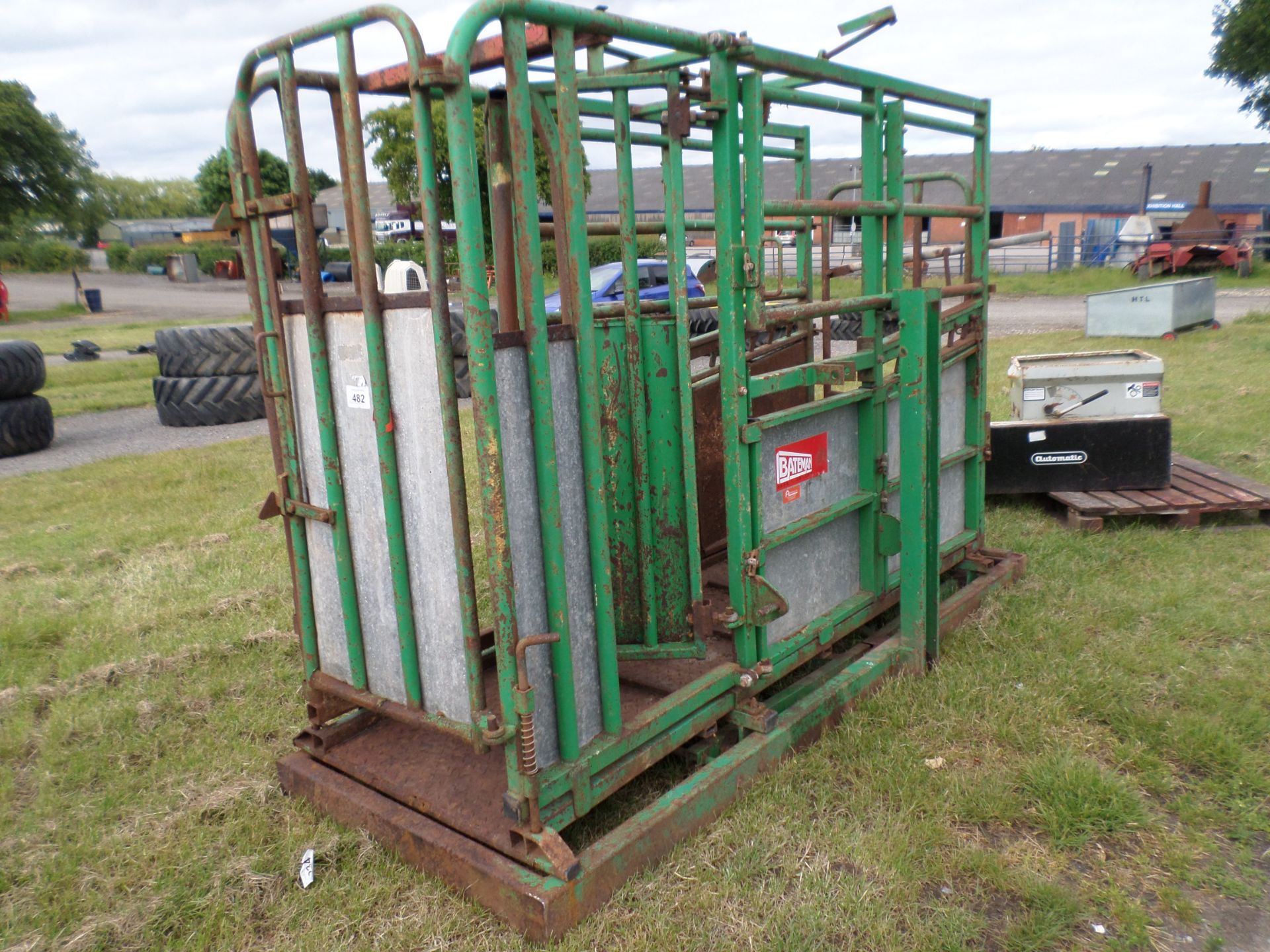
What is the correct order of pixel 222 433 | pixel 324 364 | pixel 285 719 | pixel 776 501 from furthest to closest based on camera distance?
1. pixel 222 433
2. pixel 285 719
3. pixel 776 501
4. pixel 324 364

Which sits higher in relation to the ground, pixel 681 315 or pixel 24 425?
pixel 681 315

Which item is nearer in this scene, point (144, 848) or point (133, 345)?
point (144, 848)

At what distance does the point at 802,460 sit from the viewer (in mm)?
3441

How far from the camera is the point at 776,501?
3334 mm

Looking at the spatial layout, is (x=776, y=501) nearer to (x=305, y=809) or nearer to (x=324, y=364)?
(x=324, y=364)

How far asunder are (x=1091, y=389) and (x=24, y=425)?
9.29 metres

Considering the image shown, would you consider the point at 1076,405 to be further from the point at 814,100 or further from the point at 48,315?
the point at 48,315

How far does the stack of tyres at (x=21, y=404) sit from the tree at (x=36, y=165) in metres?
25.2

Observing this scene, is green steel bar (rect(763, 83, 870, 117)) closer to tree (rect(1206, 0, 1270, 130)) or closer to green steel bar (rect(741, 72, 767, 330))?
green steel bar (rect(741, 72, 767, 330))

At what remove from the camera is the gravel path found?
28.6 feet

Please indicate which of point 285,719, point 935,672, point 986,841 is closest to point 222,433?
point 285,719

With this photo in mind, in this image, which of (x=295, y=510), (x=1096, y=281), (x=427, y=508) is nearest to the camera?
(x=427, y=508)

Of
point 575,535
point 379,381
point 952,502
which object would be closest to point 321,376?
point 379,381

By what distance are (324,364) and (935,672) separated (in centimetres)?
261
